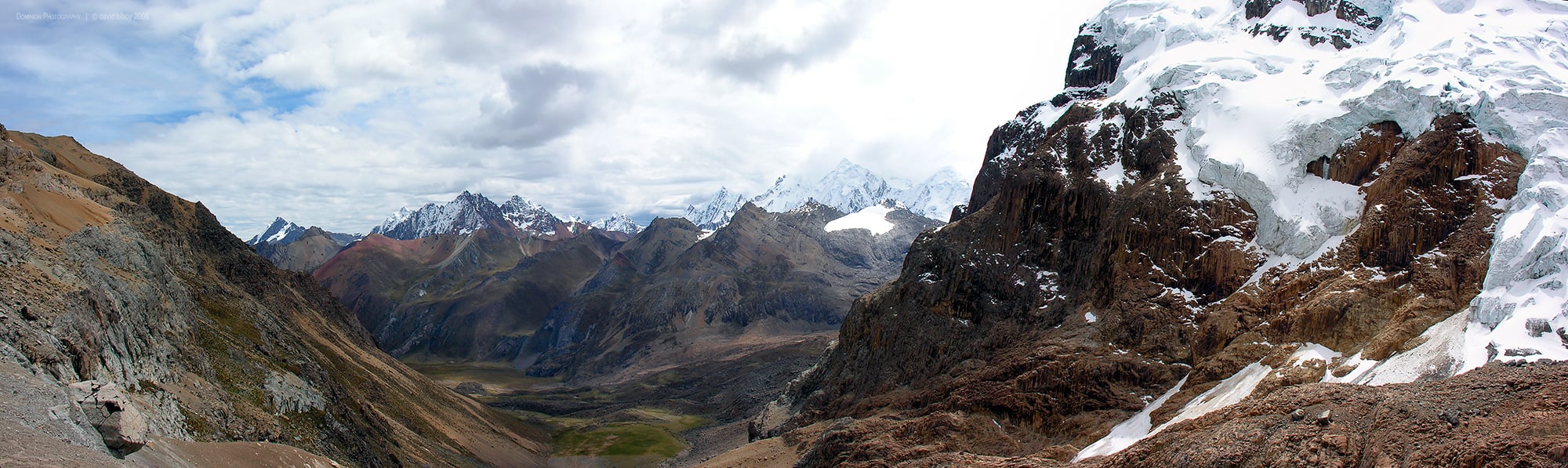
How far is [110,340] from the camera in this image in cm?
4106

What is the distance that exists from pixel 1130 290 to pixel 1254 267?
909 cm

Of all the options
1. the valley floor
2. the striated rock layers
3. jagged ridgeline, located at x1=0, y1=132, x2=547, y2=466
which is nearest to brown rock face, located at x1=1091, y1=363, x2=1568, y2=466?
the striated rock layers

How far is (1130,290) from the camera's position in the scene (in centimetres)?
6588

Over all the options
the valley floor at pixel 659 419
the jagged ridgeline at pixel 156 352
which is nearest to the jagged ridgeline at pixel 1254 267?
the jagged ridgeline at pixel 156 352

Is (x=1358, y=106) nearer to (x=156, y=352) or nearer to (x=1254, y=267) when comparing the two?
(x=1254, y=267)

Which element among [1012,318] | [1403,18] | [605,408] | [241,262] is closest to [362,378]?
[241,262]

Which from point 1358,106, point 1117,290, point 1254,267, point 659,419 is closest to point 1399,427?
point 1254,267

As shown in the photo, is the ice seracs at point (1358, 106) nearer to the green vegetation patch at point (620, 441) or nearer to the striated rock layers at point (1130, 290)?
the striated rock layers at point (1130, 290)

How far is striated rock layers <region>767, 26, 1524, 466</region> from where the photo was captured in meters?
50.1

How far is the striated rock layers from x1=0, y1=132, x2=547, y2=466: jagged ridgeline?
39.4 metres

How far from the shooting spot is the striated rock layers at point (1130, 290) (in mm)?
50062

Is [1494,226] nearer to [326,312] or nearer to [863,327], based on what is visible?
[863,327]

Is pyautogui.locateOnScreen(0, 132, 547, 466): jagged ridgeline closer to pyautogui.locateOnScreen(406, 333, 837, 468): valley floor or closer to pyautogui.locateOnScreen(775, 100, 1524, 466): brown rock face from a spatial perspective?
pyautogui.locateOnScreen(406, 333, 837, 468): valley floor

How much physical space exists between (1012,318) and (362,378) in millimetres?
72623
